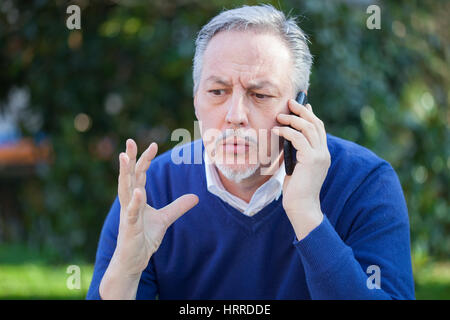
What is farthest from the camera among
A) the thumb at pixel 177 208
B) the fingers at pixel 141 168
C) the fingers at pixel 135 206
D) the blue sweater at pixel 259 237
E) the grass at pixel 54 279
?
the grass at pixel 54 279

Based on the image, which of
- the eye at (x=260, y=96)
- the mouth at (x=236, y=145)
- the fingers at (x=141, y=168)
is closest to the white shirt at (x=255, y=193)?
the mouth at (x=236, y=145)

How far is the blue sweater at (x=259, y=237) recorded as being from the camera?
73.4 inches

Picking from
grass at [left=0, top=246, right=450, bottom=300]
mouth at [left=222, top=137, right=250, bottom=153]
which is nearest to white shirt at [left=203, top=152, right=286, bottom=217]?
mouth at [left=222, top=137, right=250, bottom=153]

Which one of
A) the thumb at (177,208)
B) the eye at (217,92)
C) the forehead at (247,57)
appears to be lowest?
the thumb at (177,208)

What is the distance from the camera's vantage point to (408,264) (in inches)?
71.5

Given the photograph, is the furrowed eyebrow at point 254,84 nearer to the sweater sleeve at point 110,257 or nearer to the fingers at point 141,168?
the fingers at point 141,168

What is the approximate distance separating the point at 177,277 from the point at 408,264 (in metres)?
0.83

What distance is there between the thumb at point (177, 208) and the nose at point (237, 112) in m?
0.31

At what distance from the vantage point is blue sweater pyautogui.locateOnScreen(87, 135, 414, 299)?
1865 mm

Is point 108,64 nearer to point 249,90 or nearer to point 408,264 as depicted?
point 249,90

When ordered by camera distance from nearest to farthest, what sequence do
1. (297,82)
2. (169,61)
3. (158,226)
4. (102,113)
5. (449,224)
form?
(158,226) → (297,82) → (169,61) → (449,224) → (102,113)

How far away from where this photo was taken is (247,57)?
1945mm

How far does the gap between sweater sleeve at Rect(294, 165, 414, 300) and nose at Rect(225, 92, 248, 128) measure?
1.56 ft
